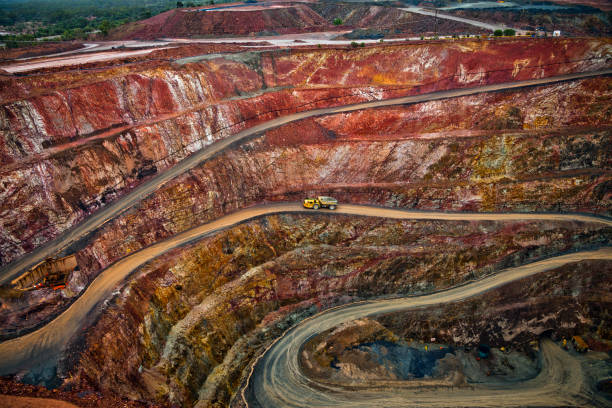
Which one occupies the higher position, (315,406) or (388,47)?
(388,47)

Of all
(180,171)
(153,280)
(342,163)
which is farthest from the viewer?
(342,163)

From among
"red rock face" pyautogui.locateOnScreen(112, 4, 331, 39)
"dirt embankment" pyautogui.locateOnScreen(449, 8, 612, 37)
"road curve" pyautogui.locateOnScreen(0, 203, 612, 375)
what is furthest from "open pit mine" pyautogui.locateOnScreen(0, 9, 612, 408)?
"red rock face" pyautogui.locateOnScreen(112, 4, 331, 39)

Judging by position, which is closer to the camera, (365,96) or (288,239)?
(288,239)

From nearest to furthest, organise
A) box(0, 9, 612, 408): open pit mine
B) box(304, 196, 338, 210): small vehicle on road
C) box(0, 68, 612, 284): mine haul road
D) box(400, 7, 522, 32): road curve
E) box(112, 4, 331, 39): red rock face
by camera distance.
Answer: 1. box(0, 9, 612, 408): open pit mine
2. box(0, 68, 612, 284): mine haul road
3. box(304, 196, 338, 210): small vehicle on road
4. box(400, 7, 522, 32): road curve
5. box(112, 4, 331, 39): red rock face

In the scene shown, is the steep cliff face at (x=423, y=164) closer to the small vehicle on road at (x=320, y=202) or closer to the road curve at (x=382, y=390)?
the small vehicle on road at (x=320, y=202)

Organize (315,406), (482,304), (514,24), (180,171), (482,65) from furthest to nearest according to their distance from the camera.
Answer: (514,24), (482,65), (180,171), (482,304), (315,406)

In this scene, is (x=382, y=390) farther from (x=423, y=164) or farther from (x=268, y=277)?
(x=423, y=164)

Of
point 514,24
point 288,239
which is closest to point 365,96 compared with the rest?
point 288,239

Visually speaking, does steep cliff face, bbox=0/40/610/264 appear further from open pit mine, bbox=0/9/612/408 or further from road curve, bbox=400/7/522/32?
road curve, bbox=400/7/522/32

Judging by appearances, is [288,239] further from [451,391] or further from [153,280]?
[451,391]
